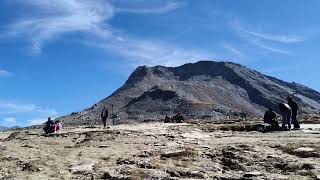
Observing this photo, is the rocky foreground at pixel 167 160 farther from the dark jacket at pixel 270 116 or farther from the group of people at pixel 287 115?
the dark jacket at pixel 270 116

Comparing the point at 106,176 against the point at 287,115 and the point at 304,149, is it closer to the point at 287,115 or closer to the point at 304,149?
the point at 304,149

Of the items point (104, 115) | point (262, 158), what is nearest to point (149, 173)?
point (262, 158)

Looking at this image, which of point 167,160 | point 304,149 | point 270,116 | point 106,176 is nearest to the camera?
point 106,176

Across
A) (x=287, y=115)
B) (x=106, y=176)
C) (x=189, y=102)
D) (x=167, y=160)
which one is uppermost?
(x=189, y=102)

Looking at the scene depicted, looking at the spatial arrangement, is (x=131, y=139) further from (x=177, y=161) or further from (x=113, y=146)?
(x=177, y=161)

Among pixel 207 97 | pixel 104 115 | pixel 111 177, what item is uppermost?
pixel 207 97

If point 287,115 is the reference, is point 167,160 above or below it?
below

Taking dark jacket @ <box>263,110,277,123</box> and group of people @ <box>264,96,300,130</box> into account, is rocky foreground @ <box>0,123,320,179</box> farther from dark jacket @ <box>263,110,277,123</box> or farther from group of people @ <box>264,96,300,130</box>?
dark jacket @ <box>263,110,277,123</box>

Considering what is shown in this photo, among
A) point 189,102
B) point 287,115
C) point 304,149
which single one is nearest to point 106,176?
point 304,149

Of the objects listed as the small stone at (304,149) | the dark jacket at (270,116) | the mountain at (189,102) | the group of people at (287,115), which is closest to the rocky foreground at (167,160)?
the small stone at (304,149)

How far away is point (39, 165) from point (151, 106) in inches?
5041

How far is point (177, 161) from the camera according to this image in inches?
638

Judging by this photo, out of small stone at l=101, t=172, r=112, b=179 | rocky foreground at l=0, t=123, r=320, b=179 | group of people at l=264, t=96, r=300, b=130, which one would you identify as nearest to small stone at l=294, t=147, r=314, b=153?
rocky foreground at l=0, t=123, r=320, b=179

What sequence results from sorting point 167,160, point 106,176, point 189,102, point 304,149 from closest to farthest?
1. point 106,176
2. point 167,160
3. point 304,149
4. point 189,102
